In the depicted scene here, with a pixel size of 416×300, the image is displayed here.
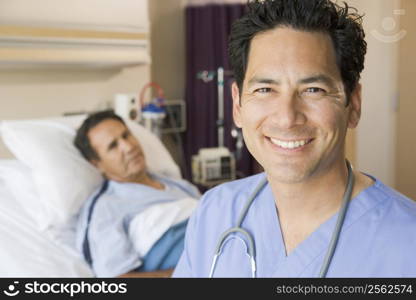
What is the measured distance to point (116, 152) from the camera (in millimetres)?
2387

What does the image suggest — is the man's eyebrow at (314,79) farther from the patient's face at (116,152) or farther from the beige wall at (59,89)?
the beige wall at (59,89)

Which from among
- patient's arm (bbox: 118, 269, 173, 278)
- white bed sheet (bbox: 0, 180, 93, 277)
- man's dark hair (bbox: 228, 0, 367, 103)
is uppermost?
man's dark hair (bbox: 228, 0, 367, 103)

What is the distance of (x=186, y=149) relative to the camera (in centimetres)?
399

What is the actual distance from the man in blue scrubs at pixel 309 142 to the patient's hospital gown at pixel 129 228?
859 millimetres

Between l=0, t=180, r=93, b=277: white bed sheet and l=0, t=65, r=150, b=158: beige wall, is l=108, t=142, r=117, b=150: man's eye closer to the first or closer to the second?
l=0, t=180, r=93, b=277: white bed sheet

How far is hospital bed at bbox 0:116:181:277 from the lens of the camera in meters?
2.04

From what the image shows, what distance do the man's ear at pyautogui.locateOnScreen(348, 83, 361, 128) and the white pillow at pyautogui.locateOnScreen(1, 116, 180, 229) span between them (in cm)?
144

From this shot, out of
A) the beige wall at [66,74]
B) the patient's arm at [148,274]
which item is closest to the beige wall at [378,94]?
the patient's arm at [148,274]

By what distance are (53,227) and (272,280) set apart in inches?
51.9

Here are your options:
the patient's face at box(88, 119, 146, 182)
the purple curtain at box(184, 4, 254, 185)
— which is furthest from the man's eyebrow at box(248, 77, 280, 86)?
the purple curtain at box(184, 4, 254, 185)

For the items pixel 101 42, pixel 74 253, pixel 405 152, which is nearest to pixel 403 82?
Result: pixel 405 152

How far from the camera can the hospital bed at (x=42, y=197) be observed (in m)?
2.04

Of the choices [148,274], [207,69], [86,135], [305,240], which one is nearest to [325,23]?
[305,240]

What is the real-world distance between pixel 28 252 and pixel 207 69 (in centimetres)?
205
